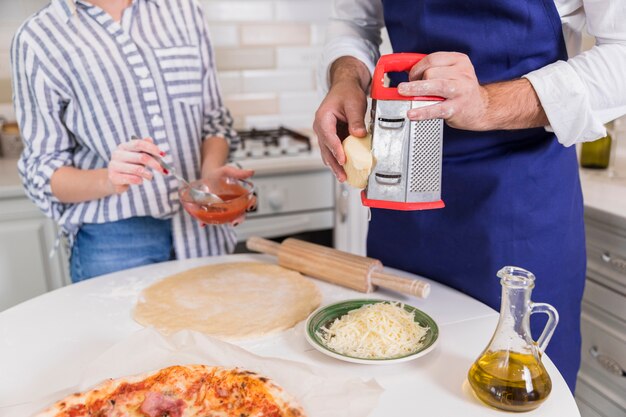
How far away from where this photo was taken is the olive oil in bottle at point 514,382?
0.81 m

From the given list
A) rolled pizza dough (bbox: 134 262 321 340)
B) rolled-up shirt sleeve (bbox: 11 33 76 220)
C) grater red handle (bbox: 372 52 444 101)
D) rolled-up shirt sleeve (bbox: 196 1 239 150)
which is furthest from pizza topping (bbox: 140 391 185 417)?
rolled-up shirt sleeve (bbox: 196 1 239 150)

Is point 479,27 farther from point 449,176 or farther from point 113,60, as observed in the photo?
point 113,60

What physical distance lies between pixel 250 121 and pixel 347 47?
53.3 inches

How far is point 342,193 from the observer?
A: 90.7 inches

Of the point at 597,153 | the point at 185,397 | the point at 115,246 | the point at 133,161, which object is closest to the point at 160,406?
the point at 185,397

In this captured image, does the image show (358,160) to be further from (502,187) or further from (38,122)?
(38,122)

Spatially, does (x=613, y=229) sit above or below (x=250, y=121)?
Answer: below

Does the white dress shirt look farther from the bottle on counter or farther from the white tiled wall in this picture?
the white tiled wall

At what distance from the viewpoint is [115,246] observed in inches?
59.9

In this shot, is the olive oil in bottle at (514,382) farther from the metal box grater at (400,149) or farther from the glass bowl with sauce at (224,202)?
the glass bowl with sauce at (224,202)

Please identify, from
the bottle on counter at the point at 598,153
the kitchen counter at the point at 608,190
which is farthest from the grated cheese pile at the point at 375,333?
the bottle on counter at the point at 598,153

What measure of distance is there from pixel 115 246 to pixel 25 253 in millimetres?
743

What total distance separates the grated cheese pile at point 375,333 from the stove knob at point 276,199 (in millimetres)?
1187

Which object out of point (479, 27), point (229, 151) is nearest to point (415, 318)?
point (479, 27)
